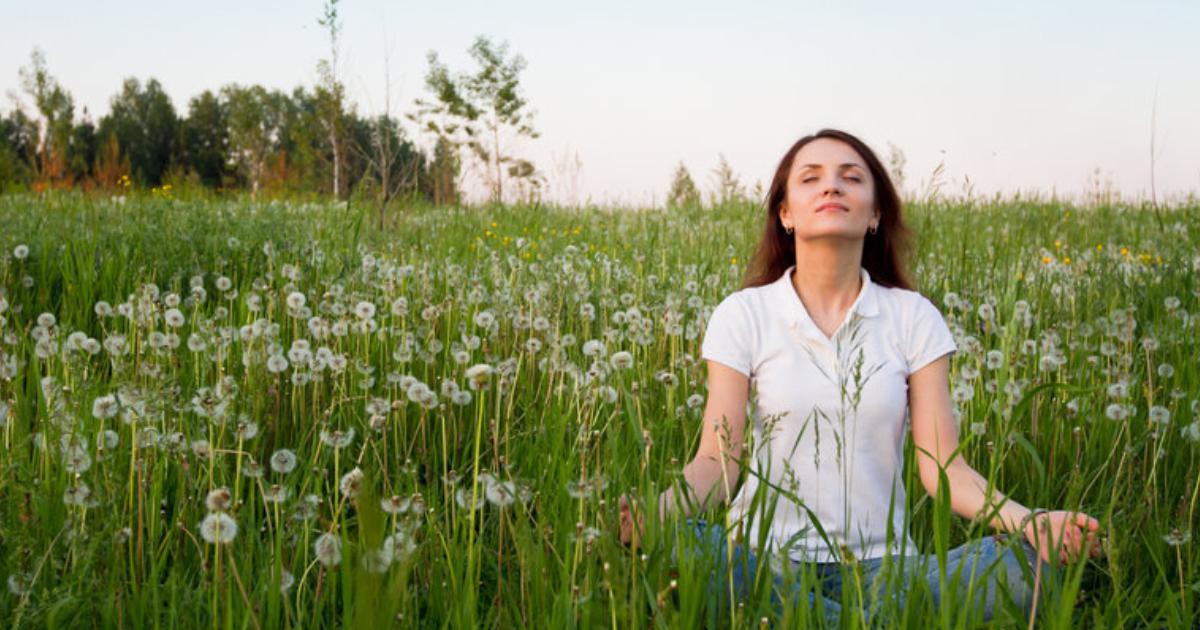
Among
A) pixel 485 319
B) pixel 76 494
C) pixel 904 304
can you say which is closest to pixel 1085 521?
pixel 904 304

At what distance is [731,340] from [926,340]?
54cm

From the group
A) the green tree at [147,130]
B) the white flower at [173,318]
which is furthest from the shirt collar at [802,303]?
the green tree at [147,130]

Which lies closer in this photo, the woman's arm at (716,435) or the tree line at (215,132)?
the woman's arm at (716,435)

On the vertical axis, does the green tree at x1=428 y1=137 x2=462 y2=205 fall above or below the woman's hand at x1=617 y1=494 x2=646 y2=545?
above

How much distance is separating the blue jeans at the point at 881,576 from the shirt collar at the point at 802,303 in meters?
0.65

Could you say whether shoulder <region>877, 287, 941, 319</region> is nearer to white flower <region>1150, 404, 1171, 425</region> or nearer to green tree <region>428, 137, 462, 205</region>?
white flower <region>1150, 404, 1171, 425</region>

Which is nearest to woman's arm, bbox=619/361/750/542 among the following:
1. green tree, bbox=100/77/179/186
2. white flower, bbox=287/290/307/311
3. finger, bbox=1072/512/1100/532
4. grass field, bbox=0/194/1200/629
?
grass field, bbox=0/194/1200/629

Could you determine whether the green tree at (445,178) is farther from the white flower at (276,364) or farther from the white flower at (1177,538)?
the white flower at (1177,538)

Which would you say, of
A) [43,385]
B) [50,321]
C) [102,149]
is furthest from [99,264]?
[102,149]

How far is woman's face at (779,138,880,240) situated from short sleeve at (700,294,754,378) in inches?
11.4

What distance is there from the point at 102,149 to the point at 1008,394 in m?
65.3

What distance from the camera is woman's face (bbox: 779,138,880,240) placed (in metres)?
2.92

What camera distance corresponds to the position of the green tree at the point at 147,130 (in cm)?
6912

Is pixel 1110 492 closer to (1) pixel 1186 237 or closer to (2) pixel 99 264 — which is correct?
(2) pixel 99 264
